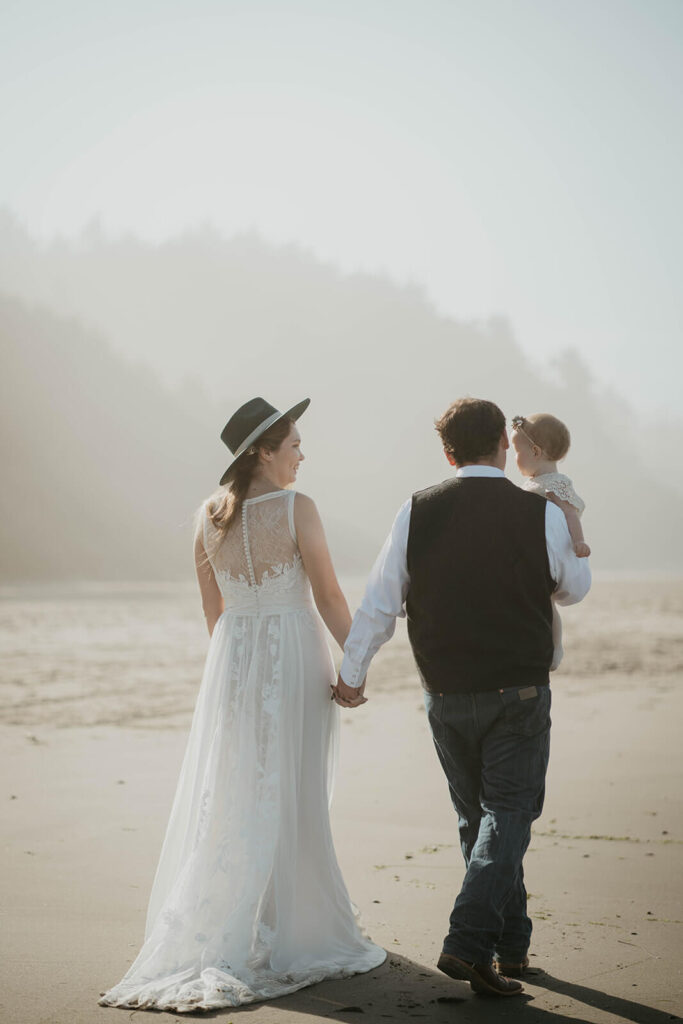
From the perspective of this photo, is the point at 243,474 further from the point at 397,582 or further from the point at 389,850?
the point at 389,850

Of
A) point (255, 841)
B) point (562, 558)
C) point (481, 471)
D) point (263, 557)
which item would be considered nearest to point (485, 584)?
point (562, 558)

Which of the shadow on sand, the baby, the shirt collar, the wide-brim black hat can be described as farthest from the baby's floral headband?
the shadow on sand

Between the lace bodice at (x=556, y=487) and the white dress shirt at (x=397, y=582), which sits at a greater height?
the lace bodice at (x=556, y=487)

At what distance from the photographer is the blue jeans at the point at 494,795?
10.3ft

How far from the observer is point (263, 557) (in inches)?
145

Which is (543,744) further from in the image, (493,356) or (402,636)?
(493,356)

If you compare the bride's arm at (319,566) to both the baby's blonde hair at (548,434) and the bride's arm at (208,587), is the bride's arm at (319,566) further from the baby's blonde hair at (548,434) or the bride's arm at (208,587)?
the baby's blonde hair at (548,434)

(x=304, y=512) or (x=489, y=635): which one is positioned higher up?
(x=304, y=512)

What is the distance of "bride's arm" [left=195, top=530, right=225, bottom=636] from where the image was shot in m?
3.90

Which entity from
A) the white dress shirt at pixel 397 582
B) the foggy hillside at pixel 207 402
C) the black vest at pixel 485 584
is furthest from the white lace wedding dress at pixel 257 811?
the foggy hillside at pixel 207 402

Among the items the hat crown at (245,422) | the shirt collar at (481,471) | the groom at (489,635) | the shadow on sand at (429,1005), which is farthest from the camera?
the hat crown at (245,422)

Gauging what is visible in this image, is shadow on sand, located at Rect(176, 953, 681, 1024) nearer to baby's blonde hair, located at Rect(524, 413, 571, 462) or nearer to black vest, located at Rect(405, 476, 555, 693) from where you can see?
black vest, located at Rect(405, 476, 555, 693)

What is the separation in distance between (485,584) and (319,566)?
26.4 inches

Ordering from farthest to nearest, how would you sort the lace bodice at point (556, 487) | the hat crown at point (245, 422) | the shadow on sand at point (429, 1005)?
the hat crown at point (245, 422) → the lace bodice at point (556, 487) → the shadow on sand at point (429, 1005)
